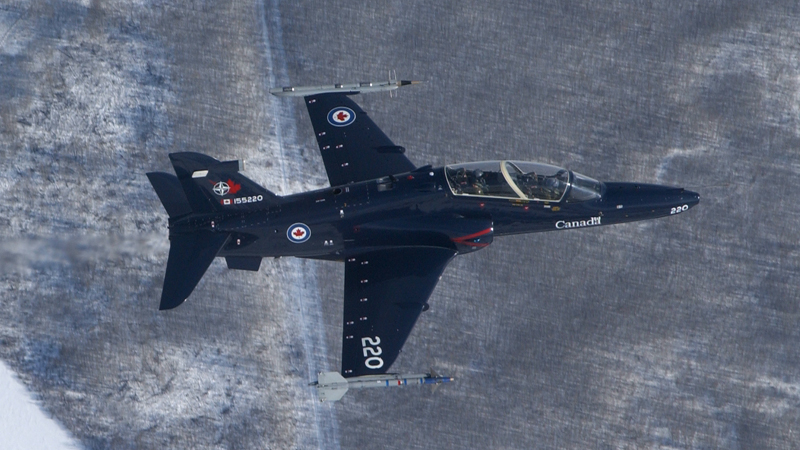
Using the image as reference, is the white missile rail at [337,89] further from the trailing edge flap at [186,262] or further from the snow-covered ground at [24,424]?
the snow-covered ground at [24,424]

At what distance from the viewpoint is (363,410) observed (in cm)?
2719

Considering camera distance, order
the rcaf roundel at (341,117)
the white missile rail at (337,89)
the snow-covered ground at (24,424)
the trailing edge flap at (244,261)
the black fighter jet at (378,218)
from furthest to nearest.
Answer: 1. the snow-covered ground at (24,424)
2. the white missile rail at (337,89)
3. the rcaf roundel at (341,117)
4. the trailing edge flap at (244,261)
5. the black fighter jet at (378,218)

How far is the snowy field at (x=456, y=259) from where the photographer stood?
2702 centimetres

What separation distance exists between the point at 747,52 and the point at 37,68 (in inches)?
1019

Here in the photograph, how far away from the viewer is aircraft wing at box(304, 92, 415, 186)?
24.7 meters

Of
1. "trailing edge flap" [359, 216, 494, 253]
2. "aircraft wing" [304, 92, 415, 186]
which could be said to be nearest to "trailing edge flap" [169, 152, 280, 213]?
"aircraft wing" [304, 92, 415, 186]

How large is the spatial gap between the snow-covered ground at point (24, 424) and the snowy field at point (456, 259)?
400mm

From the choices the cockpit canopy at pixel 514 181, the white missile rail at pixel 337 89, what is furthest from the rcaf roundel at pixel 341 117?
the cockpit canopy at pixel 514 181

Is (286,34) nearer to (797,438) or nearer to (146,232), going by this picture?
(146,232)

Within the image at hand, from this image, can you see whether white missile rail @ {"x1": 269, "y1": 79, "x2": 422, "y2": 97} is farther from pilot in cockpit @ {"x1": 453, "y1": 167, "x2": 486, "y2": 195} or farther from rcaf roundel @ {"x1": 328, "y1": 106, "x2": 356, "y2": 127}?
pilot in cockpit @ {"x1": 453, "y1": 167, "x2": 486, "y2": 195}

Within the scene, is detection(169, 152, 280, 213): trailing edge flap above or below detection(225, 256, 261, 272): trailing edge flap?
above

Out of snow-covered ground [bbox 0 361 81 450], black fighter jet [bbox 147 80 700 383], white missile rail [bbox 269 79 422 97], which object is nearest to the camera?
black fighter jet [bbox 147 80 700 383]

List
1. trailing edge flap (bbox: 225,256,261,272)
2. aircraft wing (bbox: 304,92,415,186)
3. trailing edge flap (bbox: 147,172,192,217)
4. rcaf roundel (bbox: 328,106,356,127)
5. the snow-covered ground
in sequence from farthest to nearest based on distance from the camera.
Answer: the snow-covered ground < rcaf roundel (bbox: 328,106,356,127) < aircraft wing (bbox: 304,92,415,186) < trailing edge flap (bbox: 225,256,261,272) < trailing edge flap (bbox: 147,172,192,217)

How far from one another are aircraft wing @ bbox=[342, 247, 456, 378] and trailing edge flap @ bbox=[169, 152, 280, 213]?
3.50 meters
